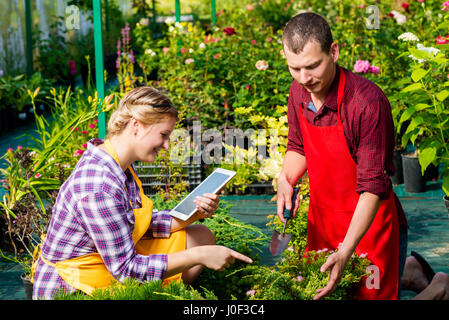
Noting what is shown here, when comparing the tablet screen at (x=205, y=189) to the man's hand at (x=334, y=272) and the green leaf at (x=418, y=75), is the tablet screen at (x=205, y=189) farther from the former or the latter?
the green leaf at (x=418, y=75)

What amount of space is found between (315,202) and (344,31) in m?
4.38

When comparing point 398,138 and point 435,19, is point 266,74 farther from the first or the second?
point 435,19

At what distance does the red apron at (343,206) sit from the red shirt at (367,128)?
0.03 meters

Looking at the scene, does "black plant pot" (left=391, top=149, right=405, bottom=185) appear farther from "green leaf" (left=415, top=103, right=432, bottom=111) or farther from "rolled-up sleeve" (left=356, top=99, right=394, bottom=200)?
"rolled-up sleeve" (left=356, top=99, right=394, bottom=200)

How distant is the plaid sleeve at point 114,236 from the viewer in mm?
2273

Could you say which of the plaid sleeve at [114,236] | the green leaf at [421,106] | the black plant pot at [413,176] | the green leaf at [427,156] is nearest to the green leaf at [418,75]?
the green leaf at [421,106]

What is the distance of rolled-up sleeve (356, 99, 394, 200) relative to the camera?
7.25 feet

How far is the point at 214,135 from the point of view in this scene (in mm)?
5645

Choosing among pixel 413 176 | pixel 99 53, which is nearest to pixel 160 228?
pixel 99 53

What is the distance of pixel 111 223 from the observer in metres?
2.28

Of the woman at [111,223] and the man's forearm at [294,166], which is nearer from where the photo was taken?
the woman at [111,223]

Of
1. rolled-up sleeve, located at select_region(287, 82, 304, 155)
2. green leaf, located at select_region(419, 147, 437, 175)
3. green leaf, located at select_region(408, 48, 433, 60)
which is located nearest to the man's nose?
rolled-up sleeve, located at select_region(287, 82, 304, 155)

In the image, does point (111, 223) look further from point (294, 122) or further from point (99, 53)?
point (99, 53)
